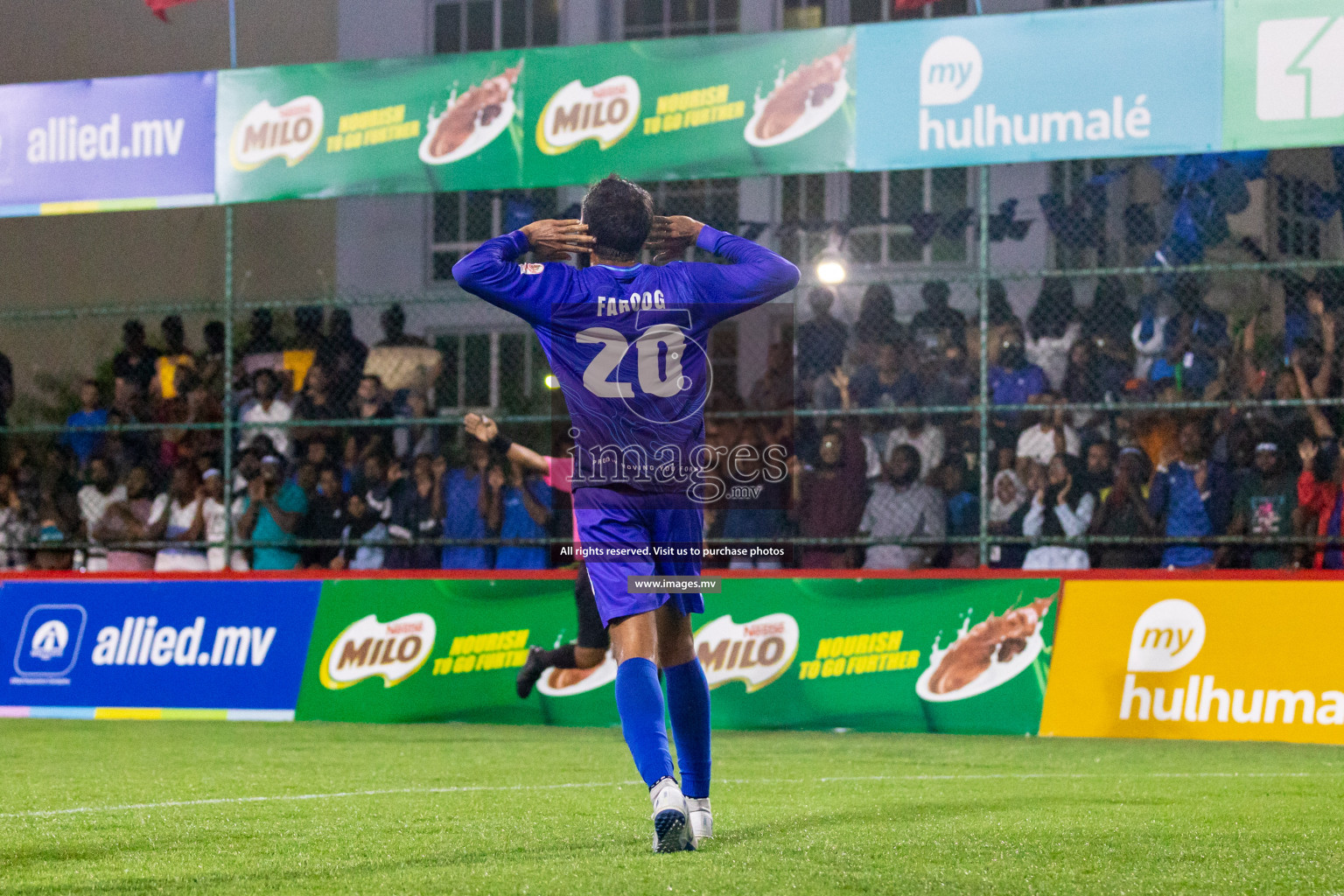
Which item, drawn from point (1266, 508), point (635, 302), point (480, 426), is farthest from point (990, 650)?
point (635, 302)

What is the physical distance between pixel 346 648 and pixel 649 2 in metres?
15.3

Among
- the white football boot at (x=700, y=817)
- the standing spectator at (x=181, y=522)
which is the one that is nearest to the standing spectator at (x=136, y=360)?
the standing spectator at (x=181, y=522)

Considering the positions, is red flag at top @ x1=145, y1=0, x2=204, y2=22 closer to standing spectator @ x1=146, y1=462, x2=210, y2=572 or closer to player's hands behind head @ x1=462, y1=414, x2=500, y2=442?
standing spectator @ x1=146, y1=462, x2=210, y2=572

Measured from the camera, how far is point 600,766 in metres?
8.30

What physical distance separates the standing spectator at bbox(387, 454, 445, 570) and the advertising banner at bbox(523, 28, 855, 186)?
7.48 ft

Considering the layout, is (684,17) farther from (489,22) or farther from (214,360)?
(214,360)

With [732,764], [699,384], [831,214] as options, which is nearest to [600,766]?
[732,764]

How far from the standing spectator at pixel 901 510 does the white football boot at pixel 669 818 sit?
6.74 metres

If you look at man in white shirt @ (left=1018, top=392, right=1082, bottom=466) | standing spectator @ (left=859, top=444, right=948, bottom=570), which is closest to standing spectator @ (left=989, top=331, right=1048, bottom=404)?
man in white shirt @ (left=1018, top=392, right=1082, bottom=466)

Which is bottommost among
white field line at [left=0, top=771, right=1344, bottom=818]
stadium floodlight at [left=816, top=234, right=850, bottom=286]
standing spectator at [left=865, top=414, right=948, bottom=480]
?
white field line at [left=0, top=771, right=1344, bottom=818]

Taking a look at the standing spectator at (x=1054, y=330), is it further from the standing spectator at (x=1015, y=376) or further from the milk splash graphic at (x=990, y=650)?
the milk splash graphic at (x=990, y=650)

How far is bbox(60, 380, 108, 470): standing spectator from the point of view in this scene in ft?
44.6

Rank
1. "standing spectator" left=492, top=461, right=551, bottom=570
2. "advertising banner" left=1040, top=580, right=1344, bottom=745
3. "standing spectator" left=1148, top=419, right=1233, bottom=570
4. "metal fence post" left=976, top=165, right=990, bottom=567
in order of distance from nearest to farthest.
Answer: "advertising banner" left=1040, top=580, right=1344, bottom=745 → "metal fence post" left=976, top=165, right=990, bottom=567 → "standing spectator" left=1148, top=419, right=1233, bottom=570 → "standing spectator" left=492, top=461, right=551, bottom=570

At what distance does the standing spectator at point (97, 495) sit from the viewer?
1332 centimetres
